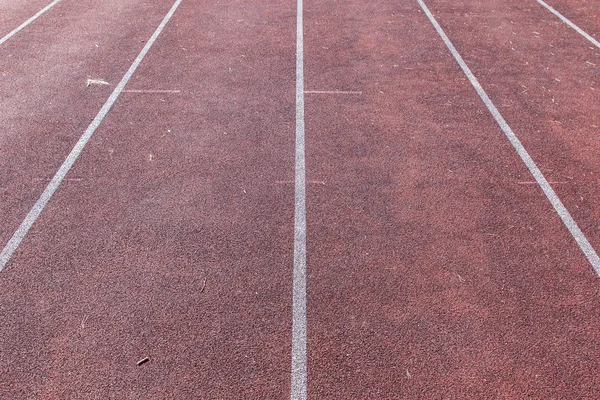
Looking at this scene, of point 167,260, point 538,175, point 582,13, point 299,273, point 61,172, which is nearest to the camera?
point 299,273

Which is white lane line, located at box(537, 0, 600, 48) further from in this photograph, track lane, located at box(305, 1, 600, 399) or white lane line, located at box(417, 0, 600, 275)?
track lane, located at box(305, 1, 600, 399)

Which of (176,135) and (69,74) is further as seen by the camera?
(69,74)

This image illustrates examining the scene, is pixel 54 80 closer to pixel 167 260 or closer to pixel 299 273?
pixel 167 260

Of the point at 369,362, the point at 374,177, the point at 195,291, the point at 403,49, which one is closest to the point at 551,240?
A: the point at 374,177

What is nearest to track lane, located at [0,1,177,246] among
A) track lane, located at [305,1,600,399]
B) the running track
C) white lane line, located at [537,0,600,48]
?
the running track

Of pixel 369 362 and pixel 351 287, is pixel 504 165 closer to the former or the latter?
pixel 351 287

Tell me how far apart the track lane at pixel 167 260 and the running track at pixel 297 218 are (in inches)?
0.8

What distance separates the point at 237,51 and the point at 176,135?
316 cm

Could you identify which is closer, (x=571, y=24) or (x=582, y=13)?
(x=571, y=24)

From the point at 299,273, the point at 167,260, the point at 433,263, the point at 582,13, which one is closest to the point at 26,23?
the point at 167,260

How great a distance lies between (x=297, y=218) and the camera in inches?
246

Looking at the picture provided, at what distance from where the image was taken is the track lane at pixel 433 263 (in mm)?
4582

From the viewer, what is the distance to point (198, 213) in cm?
629

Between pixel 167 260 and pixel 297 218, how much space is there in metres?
1.38
